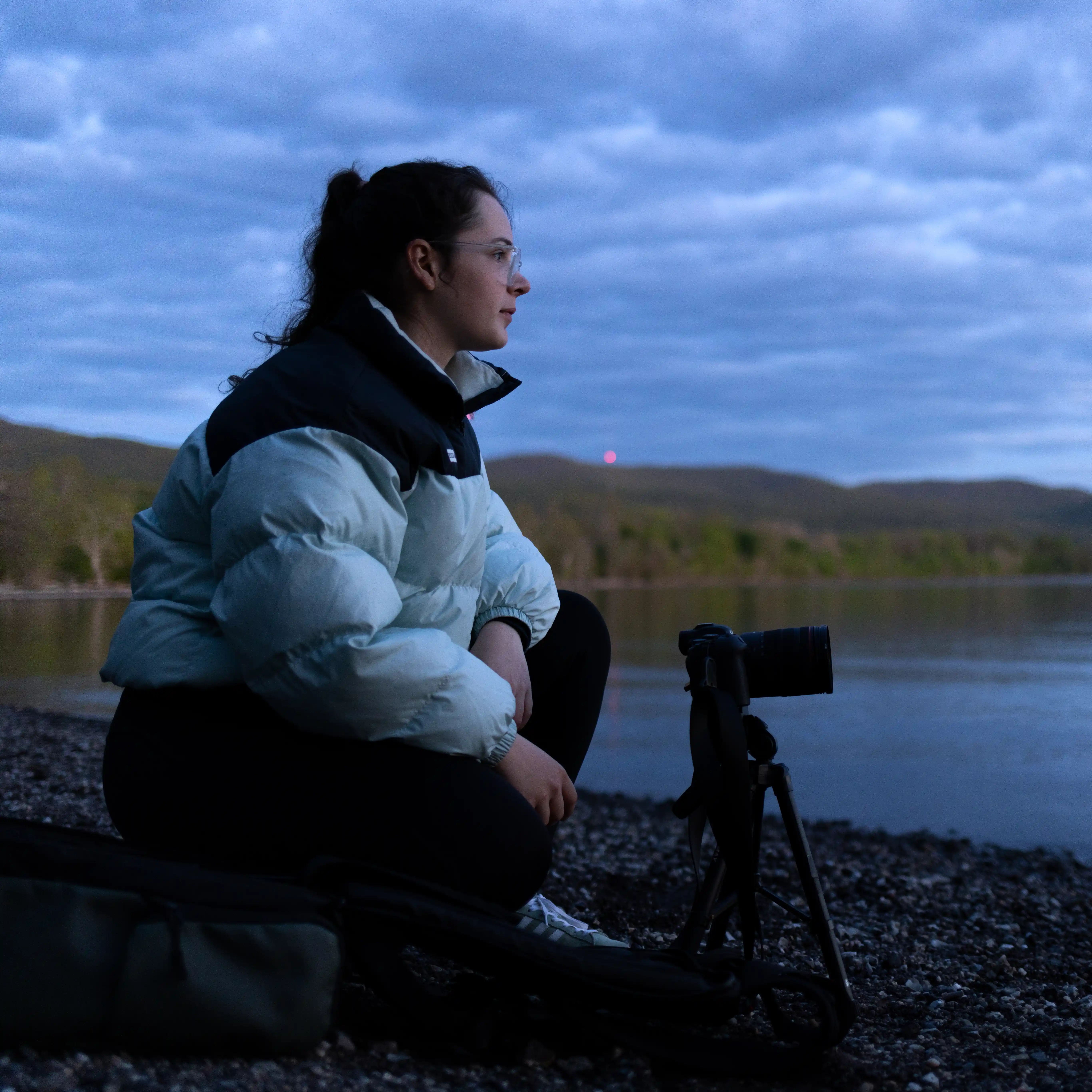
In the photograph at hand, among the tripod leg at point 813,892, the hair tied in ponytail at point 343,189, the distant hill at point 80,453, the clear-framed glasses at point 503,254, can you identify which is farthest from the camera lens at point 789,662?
the distant hill at point 80,453

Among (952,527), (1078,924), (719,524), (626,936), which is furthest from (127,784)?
(952,527)

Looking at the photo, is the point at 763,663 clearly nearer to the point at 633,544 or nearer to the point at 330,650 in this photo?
the point at 330,650

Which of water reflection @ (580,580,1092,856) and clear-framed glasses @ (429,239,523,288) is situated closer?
clear-framed glasses @ (429,239,523,288)

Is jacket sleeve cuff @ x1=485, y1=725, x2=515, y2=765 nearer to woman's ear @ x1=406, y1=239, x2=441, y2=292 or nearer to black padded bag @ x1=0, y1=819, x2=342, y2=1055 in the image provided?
black padded bag @ x1=0, y1=819, x2=342, y2=1055

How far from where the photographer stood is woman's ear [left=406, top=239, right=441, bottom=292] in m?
1.97

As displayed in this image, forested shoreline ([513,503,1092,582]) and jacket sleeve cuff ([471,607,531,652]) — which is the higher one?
forested shoreline ([513,503,1092,582])

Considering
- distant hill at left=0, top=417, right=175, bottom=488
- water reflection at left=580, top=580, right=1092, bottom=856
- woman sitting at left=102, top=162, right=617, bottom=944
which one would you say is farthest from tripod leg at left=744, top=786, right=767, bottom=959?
distant hill at left=0, top=417, right=175, bottom=488

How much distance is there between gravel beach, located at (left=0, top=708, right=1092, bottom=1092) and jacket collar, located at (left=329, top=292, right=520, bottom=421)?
1.00 metres

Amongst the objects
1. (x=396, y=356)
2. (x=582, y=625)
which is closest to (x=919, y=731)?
(x=582, y=625)

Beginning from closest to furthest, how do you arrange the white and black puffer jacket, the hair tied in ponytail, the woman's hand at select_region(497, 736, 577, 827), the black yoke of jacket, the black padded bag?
the black padded bag < the white and black puffer jacket < the black yoke of jacket < the woman's hand at select_region(497, 736, 577, 827) < the hair tied in ponytail

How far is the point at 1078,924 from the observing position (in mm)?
3039

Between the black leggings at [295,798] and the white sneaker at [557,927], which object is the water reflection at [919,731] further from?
the black leggings at [295,798]

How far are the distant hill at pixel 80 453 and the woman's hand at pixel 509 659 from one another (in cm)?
339

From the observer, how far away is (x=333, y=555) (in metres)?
1.52
